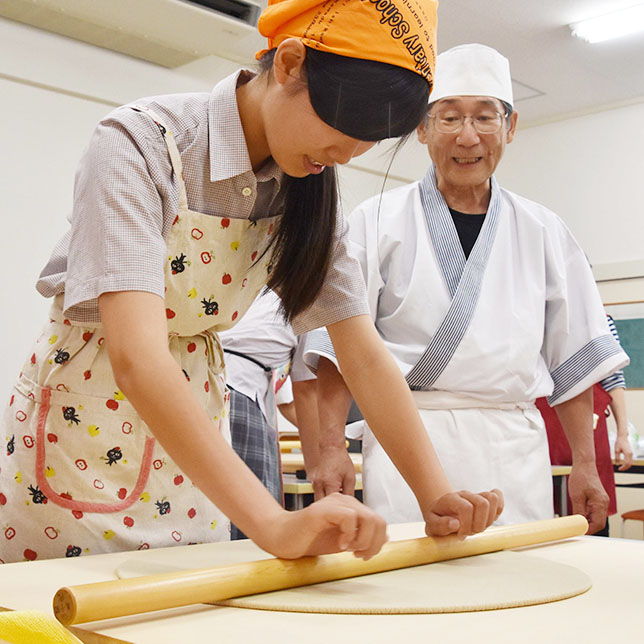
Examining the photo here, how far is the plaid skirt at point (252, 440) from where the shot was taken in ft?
7.70

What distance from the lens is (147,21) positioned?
394 cm

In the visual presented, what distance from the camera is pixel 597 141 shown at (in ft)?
18.9

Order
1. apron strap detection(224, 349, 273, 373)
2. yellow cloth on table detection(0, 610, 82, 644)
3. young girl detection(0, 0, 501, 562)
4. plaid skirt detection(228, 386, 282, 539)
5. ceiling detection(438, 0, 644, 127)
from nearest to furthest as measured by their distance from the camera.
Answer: yellow cloth on table detection(0, 610, 82, 644)
young girl detection(0, 0, 501, 562)
plaid skirt detection(228, 386, 282, 539)
apron strap detection(224, 349, 273, 373)
ceiling detection(438, 0, 644, 127)

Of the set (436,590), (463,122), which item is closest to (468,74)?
(463,122)

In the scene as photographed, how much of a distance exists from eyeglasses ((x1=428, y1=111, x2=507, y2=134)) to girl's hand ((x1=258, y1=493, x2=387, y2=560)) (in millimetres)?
1203

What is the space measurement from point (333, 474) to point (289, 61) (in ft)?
2.81

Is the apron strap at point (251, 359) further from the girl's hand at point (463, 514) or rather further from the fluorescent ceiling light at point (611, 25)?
the fluorescent ceiling light at point (611, 25)

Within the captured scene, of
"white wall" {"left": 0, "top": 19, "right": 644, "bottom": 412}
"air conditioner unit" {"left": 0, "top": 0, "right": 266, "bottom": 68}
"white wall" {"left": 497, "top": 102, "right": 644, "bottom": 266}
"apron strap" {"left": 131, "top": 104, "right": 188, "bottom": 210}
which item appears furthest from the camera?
"white wall" {"left": 497, "top": 102, "right": 644, "bottom": 266}

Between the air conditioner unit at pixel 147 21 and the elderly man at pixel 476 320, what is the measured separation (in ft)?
7.52

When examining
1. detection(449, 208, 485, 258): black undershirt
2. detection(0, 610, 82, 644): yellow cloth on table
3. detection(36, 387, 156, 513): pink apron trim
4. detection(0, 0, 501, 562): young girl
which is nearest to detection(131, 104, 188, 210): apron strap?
detection(0, 0, 501, 562): young girl

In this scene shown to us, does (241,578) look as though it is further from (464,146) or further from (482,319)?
(464,146)

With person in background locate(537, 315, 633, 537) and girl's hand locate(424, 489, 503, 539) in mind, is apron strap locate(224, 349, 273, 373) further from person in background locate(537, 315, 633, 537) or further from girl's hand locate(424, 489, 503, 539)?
girl's hand locate(424, 489, 503, 539)

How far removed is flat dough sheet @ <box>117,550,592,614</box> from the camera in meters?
0.74

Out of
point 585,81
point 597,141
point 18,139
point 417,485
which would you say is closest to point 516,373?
point 417,485
